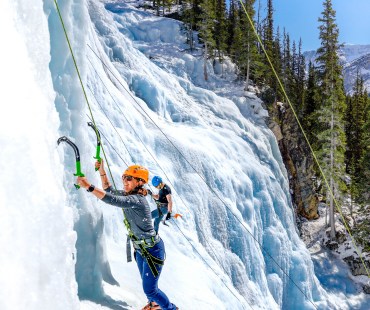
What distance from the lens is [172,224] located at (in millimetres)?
11414

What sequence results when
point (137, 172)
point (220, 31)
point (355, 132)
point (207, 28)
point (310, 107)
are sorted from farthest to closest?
1. point (355, 132)
2. point (310, 107)
3. point (220, 31)
4. point (207, 28)
5. point (137, 172)

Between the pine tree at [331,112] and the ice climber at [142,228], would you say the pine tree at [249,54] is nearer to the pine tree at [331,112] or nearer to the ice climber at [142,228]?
the pine tree at [331,112]

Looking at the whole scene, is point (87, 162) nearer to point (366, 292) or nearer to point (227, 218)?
point (227, 218)

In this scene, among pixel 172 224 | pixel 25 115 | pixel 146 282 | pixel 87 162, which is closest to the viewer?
pixel 25 115

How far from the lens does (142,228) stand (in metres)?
4.75

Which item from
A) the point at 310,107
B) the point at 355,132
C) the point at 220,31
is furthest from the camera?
the point at 355,132

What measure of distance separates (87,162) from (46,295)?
3540 millimetres

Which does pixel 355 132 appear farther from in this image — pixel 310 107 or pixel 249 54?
pixel 249 54

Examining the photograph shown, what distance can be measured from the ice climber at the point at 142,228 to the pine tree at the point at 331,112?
960 inches

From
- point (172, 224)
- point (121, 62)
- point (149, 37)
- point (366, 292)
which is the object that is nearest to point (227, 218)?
point (172, 224)

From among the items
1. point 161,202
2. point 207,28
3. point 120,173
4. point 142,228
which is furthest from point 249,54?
point 142,228

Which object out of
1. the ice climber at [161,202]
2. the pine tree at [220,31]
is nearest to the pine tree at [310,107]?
the pine tree at [220,31]

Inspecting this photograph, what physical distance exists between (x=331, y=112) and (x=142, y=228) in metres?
25.7

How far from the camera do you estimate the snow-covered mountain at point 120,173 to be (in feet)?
7.81
